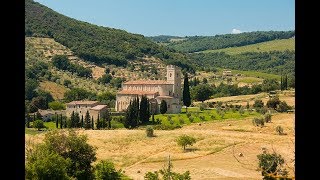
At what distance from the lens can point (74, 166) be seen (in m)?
31.1

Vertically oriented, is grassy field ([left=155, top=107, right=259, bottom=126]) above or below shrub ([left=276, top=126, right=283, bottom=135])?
above

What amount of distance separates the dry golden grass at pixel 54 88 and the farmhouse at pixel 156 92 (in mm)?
20633

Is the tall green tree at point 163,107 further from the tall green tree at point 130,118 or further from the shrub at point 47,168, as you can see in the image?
the shrub at point 47,168

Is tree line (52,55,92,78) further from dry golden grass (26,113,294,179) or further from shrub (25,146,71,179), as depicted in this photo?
shrub (25,146,71,179)

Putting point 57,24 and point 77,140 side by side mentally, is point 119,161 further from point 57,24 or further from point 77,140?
point 57,24

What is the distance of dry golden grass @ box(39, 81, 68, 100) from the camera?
317 ft

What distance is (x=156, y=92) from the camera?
258 ft

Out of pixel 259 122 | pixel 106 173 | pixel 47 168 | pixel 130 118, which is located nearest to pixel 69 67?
pixel 130 118

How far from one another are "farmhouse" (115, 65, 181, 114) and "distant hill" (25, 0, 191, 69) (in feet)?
173

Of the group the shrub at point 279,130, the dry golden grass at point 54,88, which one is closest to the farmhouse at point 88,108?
the dry golden grass at point 54,88

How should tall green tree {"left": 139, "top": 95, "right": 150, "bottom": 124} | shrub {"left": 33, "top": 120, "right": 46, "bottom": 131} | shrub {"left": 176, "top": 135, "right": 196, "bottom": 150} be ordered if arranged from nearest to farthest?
shrub {"left": 176, "top": 135, "right": 196, "bottom": 150} → shrub {"left": 33, "top": 120, "right": 46, "bottom": 131} → tall green tree {"left": 139, "top": 95, "right": 150, "bottom": 124}

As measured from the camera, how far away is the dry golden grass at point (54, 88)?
317 ft

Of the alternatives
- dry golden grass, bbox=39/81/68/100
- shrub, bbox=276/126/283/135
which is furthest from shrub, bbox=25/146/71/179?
dry golden grass, bbox=39/81/68/100
